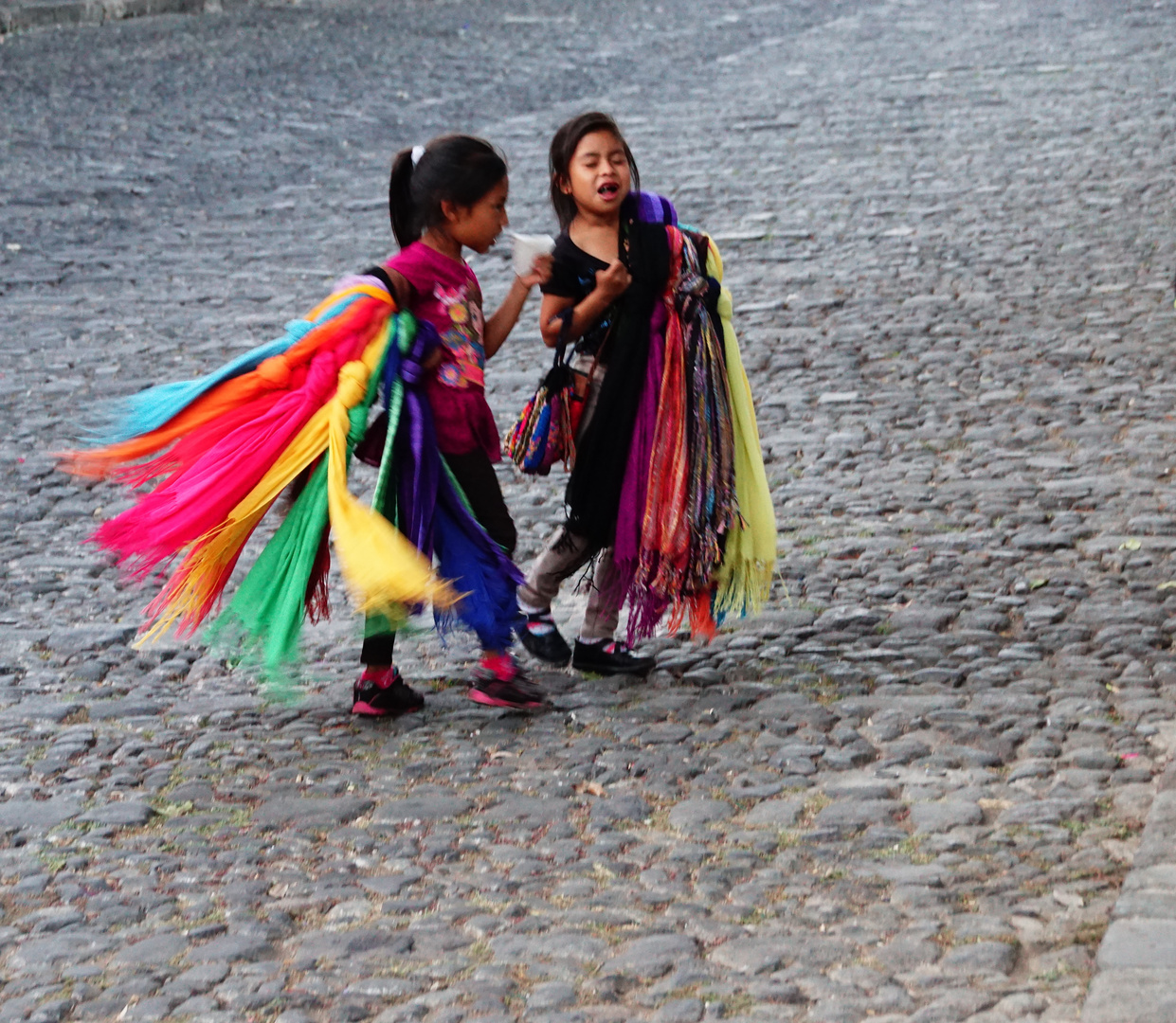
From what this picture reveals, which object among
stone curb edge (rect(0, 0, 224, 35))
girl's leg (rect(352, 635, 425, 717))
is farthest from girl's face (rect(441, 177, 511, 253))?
stone curb edge (rect(0, 0, 224, 35))

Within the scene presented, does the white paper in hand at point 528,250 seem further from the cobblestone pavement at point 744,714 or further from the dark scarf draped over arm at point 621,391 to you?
the cobblestone pavement at point 744,714

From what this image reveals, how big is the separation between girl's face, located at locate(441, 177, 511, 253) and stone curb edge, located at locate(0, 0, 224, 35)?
1402 cm

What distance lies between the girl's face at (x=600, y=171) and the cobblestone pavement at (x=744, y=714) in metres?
1.28

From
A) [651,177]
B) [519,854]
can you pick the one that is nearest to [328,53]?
[651,177]

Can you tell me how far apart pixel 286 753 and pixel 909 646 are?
1.72 m

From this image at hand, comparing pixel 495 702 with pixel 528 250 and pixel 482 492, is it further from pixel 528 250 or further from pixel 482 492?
pixel 528 250

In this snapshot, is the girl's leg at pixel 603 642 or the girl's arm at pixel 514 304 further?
the girl's leg at pixel 603 642

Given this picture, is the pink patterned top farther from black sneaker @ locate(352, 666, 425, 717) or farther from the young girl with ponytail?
black sneaker @ locate(352, 666, 425, 717)

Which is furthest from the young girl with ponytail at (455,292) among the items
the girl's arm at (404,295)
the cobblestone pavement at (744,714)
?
the cobblestone pavement at (744,714)

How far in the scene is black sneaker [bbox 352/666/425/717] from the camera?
170 inches

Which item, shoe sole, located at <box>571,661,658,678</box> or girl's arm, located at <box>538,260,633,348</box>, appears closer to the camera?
girl's arm, located at <box>538,260,633,348</box>

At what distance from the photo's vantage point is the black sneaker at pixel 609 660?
4.55 m

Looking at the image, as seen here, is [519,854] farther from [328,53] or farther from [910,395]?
[328,53]

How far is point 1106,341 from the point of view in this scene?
7.45 m
